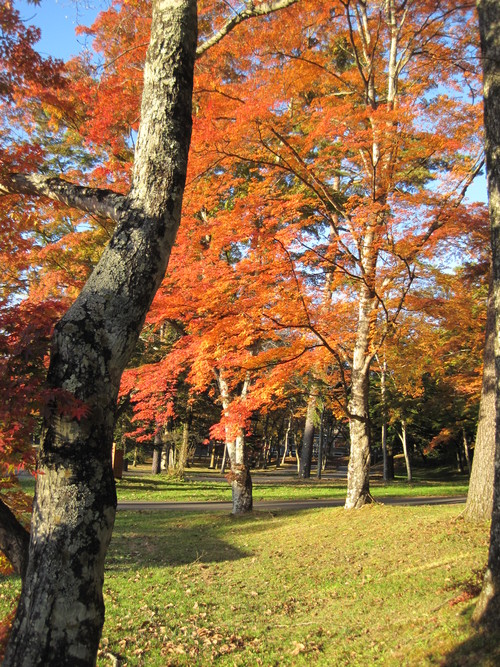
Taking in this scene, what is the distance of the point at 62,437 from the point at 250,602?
535 cm

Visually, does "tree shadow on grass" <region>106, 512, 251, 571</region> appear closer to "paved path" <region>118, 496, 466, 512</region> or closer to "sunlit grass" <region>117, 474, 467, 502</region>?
"paved path" <region>118, 496, 466, 512</region>

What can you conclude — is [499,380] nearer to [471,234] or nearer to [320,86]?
[471,234]

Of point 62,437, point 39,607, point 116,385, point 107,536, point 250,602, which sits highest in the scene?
point 116,385

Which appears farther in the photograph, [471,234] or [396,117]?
Result: [471,234]

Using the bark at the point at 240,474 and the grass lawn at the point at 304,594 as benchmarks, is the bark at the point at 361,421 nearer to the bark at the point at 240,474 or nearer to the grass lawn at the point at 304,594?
the grass lawn at the point at 304,594

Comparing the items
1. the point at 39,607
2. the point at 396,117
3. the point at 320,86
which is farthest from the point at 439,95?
the point at 39,607

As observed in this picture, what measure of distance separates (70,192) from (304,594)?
625 cm

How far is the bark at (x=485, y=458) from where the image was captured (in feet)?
30.7

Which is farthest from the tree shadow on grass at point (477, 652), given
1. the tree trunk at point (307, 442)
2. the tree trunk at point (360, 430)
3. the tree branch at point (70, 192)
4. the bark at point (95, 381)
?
the tree trunk at point (307, 442)

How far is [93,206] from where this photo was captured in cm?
346

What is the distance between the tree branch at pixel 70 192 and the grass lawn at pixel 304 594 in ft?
13.7

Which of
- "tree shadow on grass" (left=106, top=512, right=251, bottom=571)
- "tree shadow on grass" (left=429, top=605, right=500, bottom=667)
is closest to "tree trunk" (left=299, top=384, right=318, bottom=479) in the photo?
"tree shadow on grass" (left=106, top=512, right=251, bottom=571)

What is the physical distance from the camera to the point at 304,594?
23.5 ft

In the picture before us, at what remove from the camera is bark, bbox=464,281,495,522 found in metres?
9.35
